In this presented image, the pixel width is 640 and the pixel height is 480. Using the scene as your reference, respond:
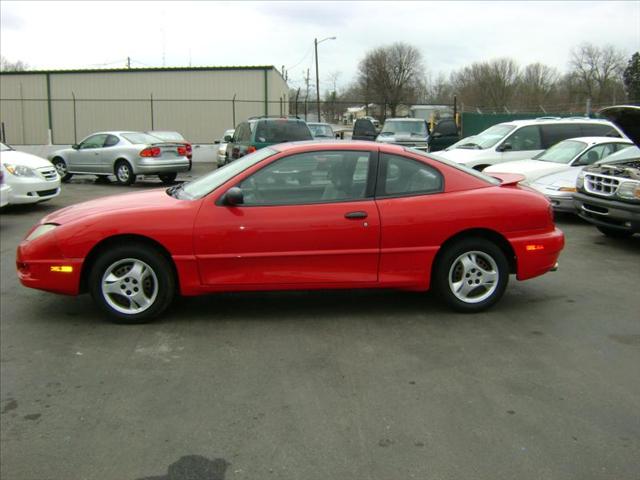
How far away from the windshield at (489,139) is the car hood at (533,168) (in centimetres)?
187

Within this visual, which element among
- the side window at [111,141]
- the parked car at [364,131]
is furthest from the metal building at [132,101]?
the side window at [111,141]

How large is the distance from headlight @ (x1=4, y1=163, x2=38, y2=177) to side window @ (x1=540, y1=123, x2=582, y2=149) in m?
10.4

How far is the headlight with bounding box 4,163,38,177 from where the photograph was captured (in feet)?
37.0

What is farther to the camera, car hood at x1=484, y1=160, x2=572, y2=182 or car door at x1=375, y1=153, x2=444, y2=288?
car hood at x1=484, y1=160, x2=572, y2=182

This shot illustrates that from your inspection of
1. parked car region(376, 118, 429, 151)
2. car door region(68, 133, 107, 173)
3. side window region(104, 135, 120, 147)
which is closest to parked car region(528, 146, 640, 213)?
parked car region(376, 118, 429, 151)

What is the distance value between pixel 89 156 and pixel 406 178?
14616 millimetres

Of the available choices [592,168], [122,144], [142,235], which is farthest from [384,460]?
[122,144]

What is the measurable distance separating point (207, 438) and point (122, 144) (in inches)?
601

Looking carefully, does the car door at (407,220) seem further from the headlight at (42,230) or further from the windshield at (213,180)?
the headlight at (42,230)

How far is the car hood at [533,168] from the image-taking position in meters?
10.8

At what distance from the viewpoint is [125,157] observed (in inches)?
672

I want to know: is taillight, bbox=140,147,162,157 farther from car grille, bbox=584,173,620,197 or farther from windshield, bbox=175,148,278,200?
car grille, bbox=584,173,620,197

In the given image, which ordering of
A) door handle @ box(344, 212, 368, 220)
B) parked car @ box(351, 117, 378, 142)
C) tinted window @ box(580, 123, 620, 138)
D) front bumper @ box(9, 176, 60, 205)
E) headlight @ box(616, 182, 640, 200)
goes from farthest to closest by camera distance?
parked car @ box(351, 117, 378, 142), tinted window @ box(580, 123, 620, 138), front bumper @ box(9, 176, 60, 205), headlight @ box(616, 182, 640, 200), door handle @ box(344, 212, 368, 220)

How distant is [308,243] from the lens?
16.9ft
